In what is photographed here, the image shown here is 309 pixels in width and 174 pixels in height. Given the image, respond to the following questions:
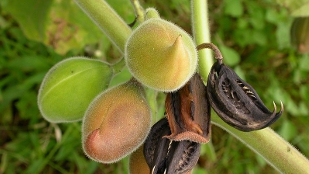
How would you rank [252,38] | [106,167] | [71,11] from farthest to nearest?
[252,38] < [106,167] < [71,11]

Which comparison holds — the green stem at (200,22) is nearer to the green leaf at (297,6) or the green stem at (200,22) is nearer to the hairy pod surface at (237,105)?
the hairy pod surface at (237,105)

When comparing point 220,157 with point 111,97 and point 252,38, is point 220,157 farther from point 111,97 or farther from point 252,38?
point 111,97

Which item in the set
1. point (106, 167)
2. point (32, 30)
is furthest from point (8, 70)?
point (106, 167)

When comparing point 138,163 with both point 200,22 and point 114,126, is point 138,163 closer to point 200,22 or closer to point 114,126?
point 114,126

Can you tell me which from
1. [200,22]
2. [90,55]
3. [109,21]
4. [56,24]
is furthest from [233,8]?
[109,21]

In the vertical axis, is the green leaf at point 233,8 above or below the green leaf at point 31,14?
below

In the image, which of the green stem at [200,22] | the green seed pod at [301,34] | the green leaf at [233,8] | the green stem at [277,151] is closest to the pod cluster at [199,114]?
the green stem at [277,151]
